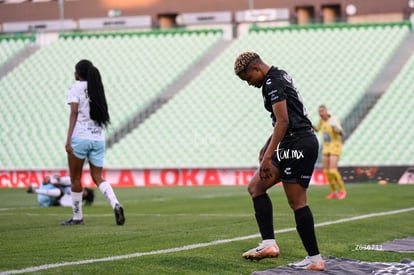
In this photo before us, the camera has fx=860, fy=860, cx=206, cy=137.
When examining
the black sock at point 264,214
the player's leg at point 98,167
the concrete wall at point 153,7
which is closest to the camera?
the black sock at point 264,214

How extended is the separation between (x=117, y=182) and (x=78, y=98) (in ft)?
62.4

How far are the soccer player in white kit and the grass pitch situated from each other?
0.76 m

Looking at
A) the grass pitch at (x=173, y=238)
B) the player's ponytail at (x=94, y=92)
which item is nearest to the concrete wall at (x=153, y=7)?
the grass pitch at (x=173, y=238)

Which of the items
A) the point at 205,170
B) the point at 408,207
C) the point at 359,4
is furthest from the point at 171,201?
the point at 359,4

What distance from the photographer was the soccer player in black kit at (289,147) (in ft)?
23.6

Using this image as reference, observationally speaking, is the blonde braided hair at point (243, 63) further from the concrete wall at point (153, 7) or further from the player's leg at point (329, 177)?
the concrete wall at point (153, 7)

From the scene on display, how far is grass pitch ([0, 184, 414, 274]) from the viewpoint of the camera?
280 inches

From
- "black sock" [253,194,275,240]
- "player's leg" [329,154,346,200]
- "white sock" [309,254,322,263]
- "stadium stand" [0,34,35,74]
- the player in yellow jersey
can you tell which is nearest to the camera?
"white sock" [309,254,322,263]

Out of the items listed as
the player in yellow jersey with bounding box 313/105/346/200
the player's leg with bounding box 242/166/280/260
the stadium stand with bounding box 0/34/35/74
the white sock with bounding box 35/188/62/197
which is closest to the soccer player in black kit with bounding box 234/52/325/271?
the player's leg with bounding box 242/166/280/260

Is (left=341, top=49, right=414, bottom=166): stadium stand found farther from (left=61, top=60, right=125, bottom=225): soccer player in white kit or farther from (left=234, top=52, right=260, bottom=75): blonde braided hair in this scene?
(left=234, top=52, right=260, bottom=75): blonde braided hair

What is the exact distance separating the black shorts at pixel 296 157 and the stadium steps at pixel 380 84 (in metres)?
23.8

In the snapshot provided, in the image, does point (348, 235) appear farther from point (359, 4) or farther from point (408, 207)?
point (359, 4)

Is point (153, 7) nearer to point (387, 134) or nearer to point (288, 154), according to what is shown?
point (387, 134)

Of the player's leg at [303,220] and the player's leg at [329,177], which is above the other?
the player's leg at [303,220]
